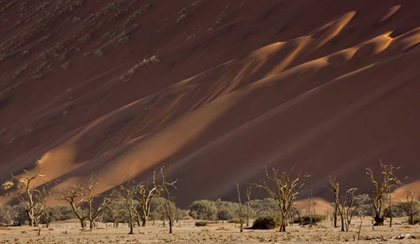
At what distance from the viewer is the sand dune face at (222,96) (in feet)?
169

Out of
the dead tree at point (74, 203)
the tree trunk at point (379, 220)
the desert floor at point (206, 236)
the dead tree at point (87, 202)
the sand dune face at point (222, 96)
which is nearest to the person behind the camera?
the desert floor at point (206, 236)

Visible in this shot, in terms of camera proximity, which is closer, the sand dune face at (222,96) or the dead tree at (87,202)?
the dead tree at (87,202)

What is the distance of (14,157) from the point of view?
69625 millimetres

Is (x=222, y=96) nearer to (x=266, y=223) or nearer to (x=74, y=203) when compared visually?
(x=74, y=203)

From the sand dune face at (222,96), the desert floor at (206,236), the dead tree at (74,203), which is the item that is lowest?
the desert floor at (206,236)

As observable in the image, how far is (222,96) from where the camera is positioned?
209 ft

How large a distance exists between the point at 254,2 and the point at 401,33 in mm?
22018

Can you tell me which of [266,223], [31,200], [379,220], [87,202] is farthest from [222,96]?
[379,220]

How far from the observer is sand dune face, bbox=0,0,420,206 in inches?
2032

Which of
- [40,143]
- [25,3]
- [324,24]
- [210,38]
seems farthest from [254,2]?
[25,3]

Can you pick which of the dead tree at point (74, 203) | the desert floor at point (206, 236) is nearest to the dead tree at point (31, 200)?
the dead tree at point (74, 203)

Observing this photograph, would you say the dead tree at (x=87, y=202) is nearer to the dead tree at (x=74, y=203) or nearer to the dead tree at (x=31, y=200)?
the dead tree at (x=74, y=203)

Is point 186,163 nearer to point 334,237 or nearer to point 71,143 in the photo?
point 71,143

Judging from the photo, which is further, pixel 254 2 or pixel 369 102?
pixel 254 2
